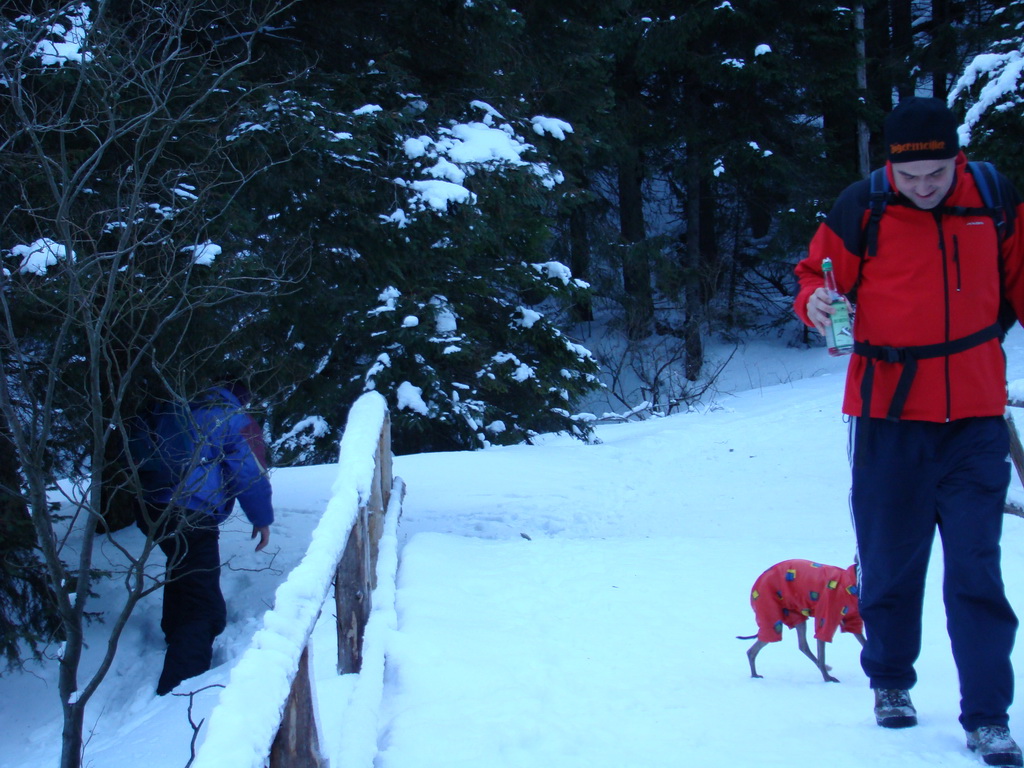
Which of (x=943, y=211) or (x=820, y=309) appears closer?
(x=943, y=211)

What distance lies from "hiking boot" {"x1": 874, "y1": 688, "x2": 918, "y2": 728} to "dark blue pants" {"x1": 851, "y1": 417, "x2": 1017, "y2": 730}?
2 centimetres

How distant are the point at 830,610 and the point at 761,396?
1231 centimetres

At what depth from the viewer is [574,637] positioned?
4.13 meters

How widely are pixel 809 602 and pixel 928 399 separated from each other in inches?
38.2

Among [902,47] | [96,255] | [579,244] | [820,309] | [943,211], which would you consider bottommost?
[820,309]

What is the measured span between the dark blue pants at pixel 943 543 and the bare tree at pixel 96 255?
129 inches

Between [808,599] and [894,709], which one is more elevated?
[808,599]

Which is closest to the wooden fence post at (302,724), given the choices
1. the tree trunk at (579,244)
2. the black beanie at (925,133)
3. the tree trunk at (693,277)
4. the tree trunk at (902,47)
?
the black beanie at (925,133)

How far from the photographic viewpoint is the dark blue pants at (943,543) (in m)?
2.61

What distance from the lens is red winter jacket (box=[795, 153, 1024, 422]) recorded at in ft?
8.88

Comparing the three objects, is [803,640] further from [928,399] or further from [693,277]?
[693,277]

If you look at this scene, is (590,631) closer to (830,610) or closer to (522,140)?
(830,610)

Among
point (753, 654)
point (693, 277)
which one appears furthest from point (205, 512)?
Answer: point (693, 277)

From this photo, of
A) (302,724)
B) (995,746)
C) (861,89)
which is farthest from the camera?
(861,89)
